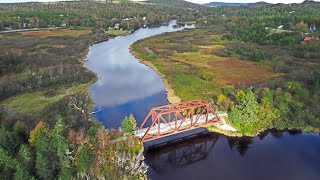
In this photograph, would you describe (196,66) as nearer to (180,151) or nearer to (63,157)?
(180,151)

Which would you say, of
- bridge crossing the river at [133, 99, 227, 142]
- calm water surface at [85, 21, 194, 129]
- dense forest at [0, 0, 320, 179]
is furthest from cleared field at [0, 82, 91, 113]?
bridge crossing the river at [133, 99, 227, 142]

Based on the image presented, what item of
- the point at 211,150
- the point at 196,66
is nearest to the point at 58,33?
the point at 196,66

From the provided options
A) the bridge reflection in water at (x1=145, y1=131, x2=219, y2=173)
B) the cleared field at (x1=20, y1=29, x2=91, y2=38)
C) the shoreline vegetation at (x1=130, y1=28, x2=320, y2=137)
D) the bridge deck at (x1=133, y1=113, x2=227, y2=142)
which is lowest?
the bridge reflection in water at (x1=145, y1=131, x2=219, y2=173)

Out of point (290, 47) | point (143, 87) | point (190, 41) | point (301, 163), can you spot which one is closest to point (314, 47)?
point (290, 47)

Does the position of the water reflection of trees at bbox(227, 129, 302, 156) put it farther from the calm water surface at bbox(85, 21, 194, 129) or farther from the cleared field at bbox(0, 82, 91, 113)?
the cleared field at bbox(0, 82, 91, 113)

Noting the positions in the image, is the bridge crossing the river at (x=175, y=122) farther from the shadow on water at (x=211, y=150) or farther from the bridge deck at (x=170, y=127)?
the shadow on water at (x=211, y=150)

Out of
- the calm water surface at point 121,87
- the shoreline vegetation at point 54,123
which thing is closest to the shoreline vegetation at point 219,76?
the calm water surface at point 121,87
